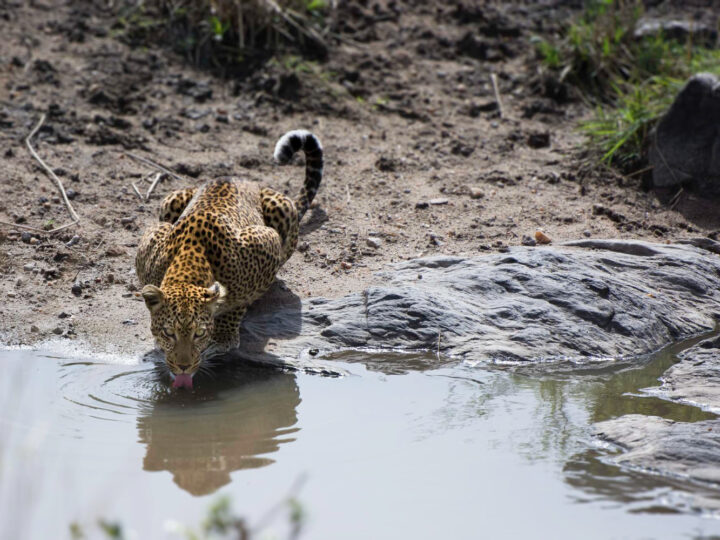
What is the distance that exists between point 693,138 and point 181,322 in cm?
624

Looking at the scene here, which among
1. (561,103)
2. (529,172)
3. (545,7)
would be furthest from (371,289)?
(545,7)

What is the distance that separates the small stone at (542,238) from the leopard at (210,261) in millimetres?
2377

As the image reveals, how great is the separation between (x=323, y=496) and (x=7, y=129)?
21.8ft

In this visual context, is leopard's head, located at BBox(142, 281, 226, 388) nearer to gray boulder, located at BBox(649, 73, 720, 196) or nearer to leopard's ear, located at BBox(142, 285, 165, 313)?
leopard's ear, located at BBox(142, 285, 165, 313)

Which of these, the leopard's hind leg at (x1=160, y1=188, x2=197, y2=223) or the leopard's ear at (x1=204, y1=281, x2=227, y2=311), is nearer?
the leopard's ear at (x1=204, y1=281, x2=227, y2=311)

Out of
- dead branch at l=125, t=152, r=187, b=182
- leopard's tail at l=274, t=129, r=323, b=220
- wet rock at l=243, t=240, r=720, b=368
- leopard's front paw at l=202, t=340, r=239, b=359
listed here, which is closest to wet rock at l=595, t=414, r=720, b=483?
wet rock at l=243, t=240, r=720, b=368

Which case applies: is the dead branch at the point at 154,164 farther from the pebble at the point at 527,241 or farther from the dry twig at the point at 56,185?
the pebble at the point at 527,241

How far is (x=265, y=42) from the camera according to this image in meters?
11.9

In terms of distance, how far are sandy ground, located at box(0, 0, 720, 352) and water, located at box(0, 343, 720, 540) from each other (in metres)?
1.07

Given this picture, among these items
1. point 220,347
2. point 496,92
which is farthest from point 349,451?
point 496,92

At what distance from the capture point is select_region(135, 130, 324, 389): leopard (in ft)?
19.7

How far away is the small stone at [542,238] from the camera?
8.89 metres

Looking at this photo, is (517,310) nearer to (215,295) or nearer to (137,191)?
(215,295)

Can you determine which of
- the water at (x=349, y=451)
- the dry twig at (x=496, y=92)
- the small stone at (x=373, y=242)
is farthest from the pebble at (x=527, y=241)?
the dry twig at (x=496, y=92)
